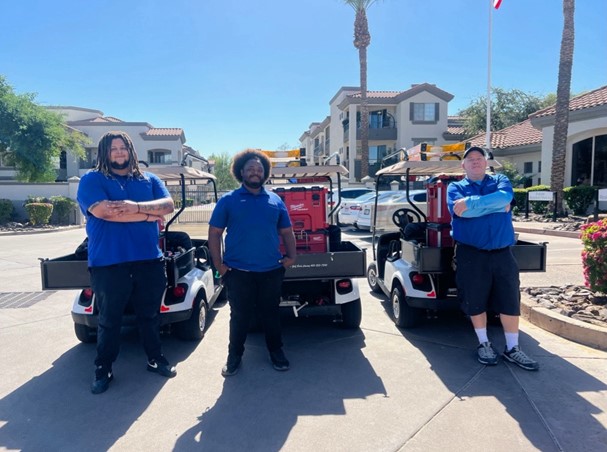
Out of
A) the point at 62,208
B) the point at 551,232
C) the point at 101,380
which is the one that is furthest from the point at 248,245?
the point at 62,208

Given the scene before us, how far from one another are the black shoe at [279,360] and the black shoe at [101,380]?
1.38 m

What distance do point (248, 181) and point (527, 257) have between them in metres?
3.05

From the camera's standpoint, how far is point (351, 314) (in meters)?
4.83

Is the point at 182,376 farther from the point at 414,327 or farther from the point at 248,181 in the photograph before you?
the point at 414,327

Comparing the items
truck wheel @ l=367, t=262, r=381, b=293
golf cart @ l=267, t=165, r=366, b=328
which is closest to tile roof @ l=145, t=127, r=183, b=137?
truck wheel @ l=367, t=262, r=381, b=293

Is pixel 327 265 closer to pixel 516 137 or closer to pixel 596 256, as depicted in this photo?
pixel 596 256

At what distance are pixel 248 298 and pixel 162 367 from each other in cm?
98

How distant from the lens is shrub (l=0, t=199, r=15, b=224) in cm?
1856

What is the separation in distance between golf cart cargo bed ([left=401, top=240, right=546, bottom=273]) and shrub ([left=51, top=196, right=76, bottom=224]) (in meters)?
18.7

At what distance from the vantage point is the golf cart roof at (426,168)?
5.20 metres

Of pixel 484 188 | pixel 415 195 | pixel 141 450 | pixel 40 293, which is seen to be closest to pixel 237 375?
pixel 141 450

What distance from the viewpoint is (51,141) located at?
23438mm

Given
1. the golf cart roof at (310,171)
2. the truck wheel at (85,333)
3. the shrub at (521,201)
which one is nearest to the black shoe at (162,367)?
the truck wheel at (85,333)

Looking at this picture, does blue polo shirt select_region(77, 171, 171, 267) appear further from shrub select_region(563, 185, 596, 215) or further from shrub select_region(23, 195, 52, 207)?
shrub select_region(23, 195, 52, 207)
